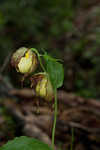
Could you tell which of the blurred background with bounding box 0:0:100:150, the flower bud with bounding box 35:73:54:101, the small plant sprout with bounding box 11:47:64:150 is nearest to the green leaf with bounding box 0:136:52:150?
the small plant sprout with bounding box 11:47:64:150

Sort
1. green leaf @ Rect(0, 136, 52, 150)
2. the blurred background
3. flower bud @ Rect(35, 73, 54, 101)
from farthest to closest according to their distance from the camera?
the blurred background < flower bud @ Rect(35, 73, 54, 101) < green leaf @ Rect(0, 136, 52, 150)

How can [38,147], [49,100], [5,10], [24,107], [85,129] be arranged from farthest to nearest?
[5,10], [24,107], [85,129], [49,100], [38,147]

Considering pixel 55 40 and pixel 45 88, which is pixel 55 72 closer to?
pixel 45 88

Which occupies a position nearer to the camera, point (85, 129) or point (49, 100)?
point (49, 100)

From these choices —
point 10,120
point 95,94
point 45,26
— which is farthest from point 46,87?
point 45,26

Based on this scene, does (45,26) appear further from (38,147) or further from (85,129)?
(38,147)

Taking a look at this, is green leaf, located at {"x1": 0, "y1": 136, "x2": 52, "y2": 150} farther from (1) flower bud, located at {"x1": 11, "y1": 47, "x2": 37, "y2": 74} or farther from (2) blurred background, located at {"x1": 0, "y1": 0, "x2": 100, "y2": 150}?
(2) blurred background, located at {"x1": 0, "y1": 0, "x2": 100, "y2": 150}

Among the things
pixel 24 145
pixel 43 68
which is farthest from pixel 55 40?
pixel 24 145
